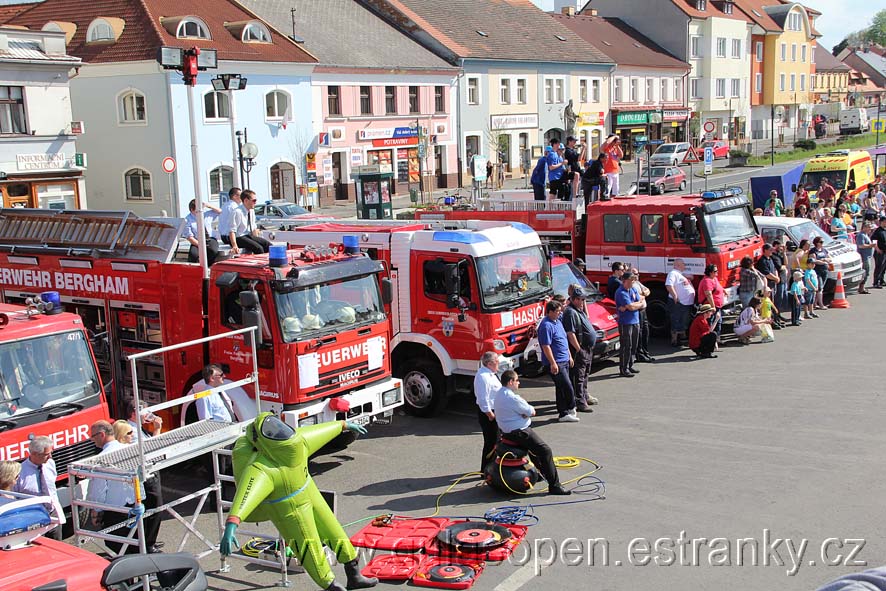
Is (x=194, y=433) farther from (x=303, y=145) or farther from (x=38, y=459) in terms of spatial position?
(x=303, y=145)

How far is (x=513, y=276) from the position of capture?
520 inches

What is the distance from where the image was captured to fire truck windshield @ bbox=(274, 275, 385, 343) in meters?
10.4

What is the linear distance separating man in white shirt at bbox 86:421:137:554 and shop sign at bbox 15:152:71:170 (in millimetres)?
25233

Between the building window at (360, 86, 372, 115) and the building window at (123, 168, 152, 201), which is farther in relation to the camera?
the building window at (360, 86, 372, 115)

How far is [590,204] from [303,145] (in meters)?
27.7

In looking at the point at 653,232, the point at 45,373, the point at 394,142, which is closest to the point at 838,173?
the point at 653,232

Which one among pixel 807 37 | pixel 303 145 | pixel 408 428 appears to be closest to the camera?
pixel 408 428

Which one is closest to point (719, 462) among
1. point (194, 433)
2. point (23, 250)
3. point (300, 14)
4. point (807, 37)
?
point (194, 433)

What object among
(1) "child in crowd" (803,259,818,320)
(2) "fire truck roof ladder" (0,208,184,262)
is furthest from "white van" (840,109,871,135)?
(2) "fire truck roof ladder" (0,208,184,262)

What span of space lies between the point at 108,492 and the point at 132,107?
32969 mm

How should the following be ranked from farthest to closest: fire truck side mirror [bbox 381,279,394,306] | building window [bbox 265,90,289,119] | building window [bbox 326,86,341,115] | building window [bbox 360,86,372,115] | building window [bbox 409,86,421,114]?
1. building window [bbox 409,86,421,114]
2. building window [bbox 360,86,372,115]
3. building window [bbox 326,86,341,115]
4. building window [bbox 265,90,289,119]
5. fire truck side mirror [bbox 381,279,394,306]

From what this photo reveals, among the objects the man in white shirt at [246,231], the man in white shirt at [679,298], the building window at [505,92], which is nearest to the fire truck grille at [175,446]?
the man in white shirt at [246,231]

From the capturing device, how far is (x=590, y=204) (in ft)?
57.4

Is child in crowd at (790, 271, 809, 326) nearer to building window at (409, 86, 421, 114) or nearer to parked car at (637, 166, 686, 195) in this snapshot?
parked car at (637, 166, 686, 195)
